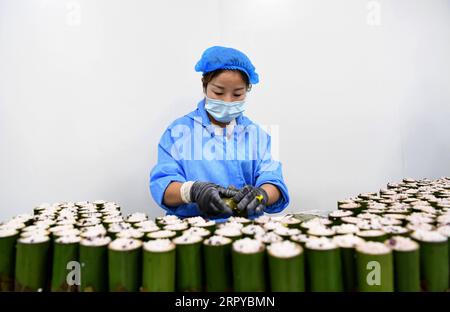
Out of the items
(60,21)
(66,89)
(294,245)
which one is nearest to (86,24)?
(60,21)

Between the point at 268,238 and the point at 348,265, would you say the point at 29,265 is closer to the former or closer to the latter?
the point at 268,238

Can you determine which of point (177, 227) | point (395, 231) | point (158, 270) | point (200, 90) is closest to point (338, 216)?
point (395, 231)

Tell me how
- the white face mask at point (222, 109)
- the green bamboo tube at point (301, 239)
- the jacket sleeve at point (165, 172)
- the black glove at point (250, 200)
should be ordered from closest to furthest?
1. the green bamboo tube at point (301, 239)
2. the black glove at point (250, 200)
3. the jacket sleeve at point (165, 172)
4. the white face mask at point (222, 109)

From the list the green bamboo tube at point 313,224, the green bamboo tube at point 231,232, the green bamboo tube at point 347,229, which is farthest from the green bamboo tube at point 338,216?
the green bamboo tube at point 231,232

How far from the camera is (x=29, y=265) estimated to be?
88cm

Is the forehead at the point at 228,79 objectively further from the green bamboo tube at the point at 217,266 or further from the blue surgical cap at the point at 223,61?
the green bamboo tube at the point at 217,266

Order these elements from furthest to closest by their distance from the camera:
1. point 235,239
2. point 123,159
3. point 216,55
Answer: point 123,159
point 216,55
point 235,239

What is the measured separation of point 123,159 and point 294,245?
1.65 meters

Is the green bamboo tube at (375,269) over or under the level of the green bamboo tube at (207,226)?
under

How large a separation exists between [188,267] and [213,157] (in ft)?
3.44

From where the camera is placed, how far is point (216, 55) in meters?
1.72

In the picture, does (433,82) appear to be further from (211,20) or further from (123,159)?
(123,159)

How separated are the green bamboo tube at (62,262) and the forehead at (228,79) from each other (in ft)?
3.71

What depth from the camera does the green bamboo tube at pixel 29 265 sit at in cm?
88
